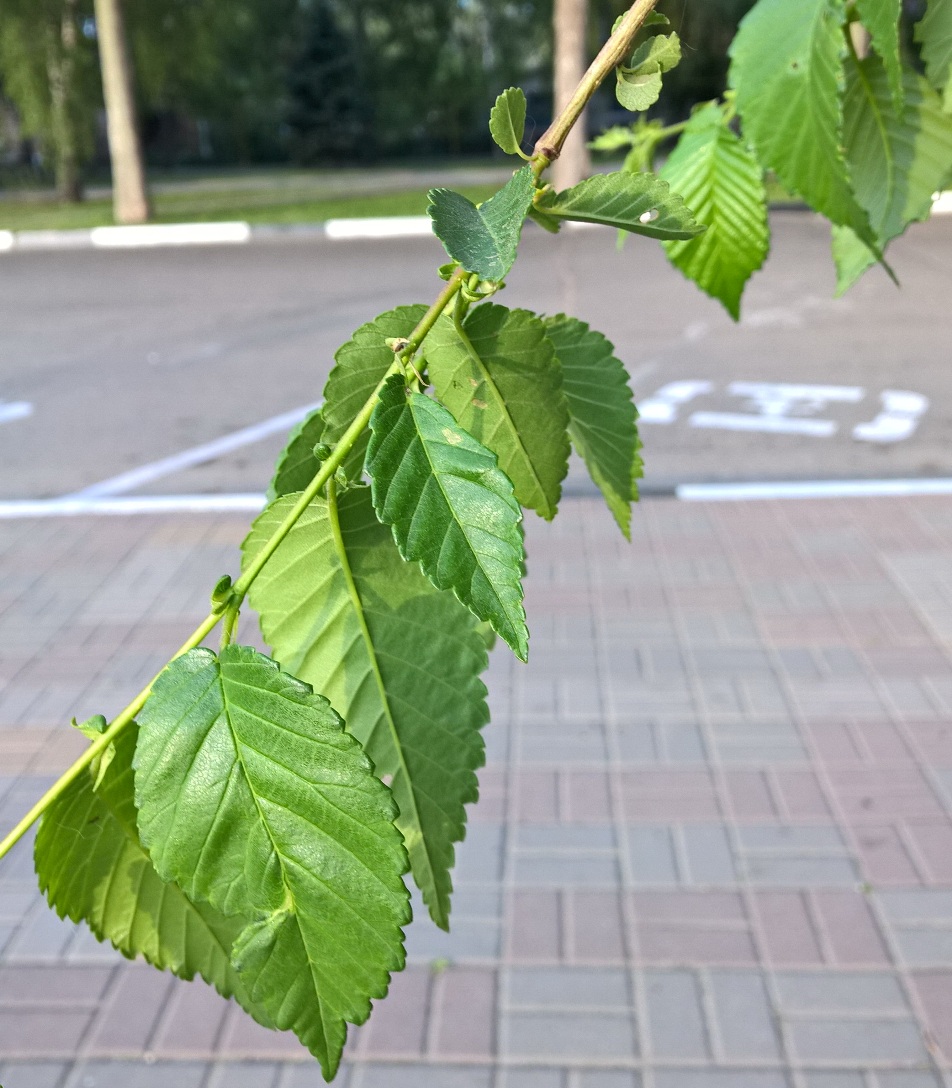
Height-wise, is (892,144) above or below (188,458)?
above

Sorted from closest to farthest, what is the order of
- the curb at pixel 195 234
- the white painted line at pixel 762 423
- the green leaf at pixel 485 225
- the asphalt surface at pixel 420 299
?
the green leaf at pixel 485 225 < the asphalt surface at pixel 420 299 < the white painted line at pixel 762 423 < the curb at pixel 195 234

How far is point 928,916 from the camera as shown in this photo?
10.9 feet

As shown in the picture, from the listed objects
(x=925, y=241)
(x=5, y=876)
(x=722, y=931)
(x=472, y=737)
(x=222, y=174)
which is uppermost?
(x=472, y=737)

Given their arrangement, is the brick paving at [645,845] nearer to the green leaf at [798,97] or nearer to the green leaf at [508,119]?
the green leaf at [798,97]

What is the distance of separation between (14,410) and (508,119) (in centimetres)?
840

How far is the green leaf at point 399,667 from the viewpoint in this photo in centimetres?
51

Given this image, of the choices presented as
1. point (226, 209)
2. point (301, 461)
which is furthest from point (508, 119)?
point (226, 209)

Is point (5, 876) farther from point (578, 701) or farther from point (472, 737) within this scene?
point (472, 737)

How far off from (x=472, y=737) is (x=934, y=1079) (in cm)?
276

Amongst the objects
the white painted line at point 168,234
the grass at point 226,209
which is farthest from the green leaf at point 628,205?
the white painted line at point 168,234

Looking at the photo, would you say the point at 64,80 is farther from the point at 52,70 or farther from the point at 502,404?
the point at 502,404

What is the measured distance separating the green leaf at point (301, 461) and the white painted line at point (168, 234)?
1626 centimetres

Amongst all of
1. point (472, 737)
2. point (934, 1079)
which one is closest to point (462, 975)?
point (934, 1079)

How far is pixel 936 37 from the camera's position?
2.36 feet
